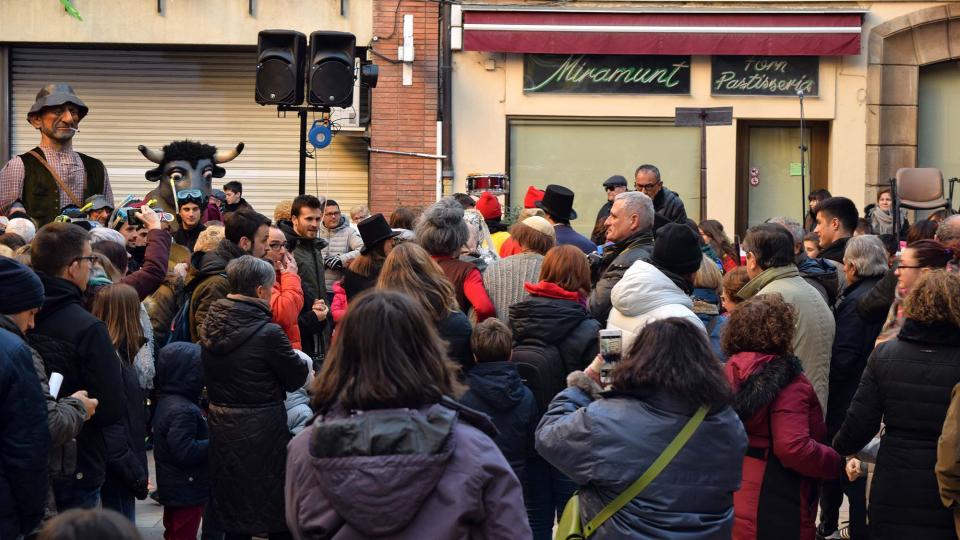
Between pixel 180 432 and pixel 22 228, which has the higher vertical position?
pixel 22 228

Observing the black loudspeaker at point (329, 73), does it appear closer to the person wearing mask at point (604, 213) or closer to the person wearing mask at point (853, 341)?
the person wearing mask at point (604, 213)

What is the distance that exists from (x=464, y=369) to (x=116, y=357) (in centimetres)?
158

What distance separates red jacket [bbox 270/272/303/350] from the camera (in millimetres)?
8102

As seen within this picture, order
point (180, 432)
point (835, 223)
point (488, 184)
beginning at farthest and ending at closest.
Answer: point (488, 184) → point (835, 223) → point (180, 432)

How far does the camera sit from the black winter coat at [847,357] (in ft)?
25.3

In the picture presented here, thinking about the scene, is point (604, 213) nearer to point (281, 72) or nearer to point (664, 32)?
point (281, 72)

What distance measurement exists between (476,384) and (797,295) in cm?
203

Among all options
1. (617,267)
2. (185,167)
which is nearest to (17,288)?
(617,267)

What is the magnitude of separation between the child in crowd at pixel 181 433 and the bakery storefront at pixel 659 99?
35.1 ft

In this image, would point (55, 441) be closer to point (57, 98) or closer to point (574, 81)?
point (57, 98)

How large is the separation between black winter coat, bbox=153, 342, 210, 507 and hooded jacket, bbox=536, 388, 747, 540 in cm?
297

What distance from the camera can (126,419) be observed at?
21.7 feet

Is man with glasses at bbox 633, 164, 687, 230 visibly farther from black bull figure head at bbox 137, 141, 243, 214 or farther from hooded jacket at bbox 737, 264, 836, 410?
black bull figure head at bbox 137, 141, 243, 214

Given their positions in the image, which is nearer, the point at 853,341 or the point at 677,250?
the point at 677,250
